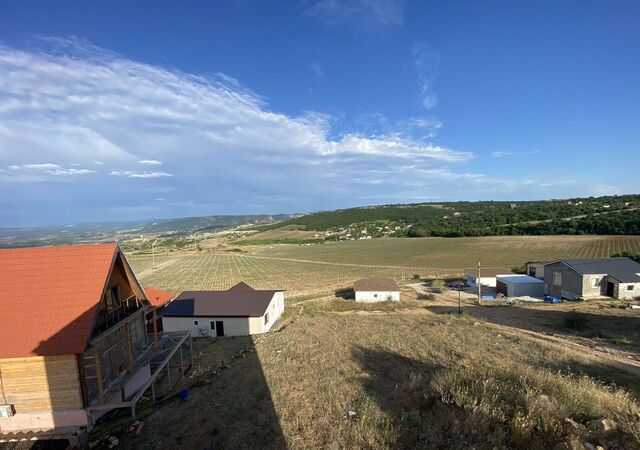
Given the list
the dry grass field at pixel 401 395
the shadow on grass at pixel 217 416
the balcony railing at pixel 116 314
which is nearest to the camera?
the dry grass field at pixel 401 395

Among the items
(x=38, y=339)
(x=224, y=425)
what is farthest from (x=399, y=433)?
(x=38, y=339)

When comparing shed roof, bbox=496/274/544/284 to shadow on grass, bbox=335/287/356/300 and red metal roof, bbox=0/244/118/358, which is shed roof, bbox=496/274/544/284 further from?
red metal roof, bbox=0/244/118/358

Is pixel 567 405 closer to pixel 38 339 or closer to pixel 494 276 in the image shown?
pixel 38 339

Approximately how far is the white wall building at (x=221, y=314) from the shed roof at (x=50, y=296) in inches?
567

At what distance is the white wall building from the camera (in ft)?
88.6

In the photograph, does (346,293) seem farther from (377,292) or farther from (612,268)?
(612,268)

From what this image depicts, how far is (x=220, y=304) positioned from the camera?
93.7ft

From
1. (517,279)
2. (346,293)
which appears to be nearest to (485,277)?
(517,279)

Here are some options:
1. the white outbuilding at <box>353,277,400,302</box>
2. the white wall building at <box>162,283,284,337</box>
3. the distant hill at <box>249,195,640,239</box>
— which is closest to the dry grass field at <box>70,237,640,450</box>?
the white wall building at <box>162,283,284,337</box>

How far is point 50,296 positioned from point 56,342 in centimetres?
193

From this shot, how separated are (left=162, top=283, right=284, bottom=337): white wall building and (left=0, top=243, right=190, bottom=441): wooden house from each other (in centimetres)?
1356

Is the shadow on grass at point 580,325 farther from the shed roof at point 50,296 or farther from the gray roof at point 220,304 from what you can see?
the shed roof at point 50,296

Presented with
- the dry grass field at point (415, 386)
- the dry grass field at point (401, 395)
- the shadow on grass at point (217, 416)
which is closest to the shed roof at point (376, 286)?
the dry grass field at point (415, 386)

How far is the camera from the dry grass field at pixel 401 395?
7.35m
